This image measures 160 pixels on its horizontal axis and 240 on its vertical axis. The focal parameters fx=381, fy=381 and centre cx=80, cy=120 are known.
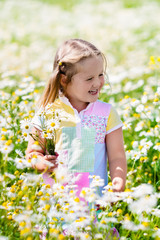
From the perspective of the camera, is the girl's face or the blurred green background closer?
the girl's face

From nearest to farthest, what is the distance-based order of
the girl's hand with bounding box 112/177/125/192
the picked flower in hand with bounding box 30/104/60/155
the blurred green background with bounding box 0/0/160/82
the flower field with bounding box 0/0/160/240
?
1. the flower field with bounding box 0/0/160/240
2. the picked flower in hand with bounding box 30/104/60/155
3. the girl's hand with bounding box 112/177/125/192
4. the blurred green background with bounding box 0/0/160/82

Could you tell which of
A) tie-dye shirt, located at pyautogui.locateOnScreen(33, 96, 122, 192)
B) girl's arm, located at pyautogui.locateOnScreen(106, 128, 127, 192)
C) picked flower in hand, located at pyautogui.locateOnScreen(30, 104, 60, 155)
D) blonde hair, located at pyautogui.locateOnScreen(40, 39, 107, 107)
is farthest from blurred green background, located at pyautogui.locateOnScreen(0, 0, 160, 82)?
picked flower in hand, located at pyautogui.locateOnScreen(30, 104, 60, 155)

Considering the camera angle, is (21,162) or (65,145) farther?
(65,145)

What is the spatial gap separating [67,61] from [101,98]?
1013 millimetres

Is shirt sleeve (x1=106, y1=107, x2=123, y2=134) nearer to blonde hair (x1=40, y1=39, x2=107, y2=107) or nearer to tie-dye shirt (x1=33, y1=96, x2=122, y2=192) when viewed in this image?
tie-dye shirt (x1=33, y1=96, x2=122, y2=192)

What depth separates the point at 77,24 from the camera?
32.0 ft

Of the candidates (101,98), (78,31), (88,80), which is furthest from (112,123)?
(78,31)

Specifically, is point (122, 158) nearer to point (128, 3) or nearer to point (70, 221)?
point (70, 221)

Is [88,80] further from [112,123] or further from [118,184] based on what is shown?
[118,184]

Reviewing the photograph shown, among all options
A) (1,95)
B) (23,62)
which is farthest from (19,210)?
(23,62)

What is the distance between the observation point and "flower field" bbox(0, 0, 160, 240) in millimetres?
1516

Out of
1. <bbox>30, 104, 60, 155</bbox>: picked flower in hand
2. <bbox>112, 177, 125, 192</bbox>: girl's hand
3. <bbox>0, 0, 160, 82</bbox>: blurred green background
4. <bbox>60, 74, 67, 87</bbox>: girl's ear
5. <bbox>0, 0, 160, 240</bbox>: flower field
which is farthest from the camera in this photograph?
<bbox>0, 0, 160, 82</bbox>: blurred green background

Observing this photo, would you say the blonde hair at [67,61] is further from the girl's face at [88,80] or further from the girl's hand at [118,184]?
the girl's hand at [118,184]

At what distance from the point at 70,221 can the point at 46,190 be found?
0.68ft
